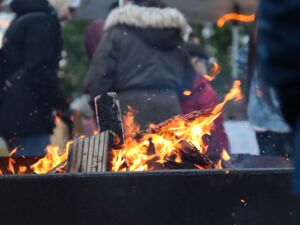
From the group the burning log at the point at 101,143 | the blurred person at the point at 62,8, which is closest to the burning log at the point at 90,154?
the burning log at the point at 101,143

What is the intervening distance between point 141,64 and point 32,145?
3.18 ft

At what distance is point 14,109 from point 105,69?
28.8 inches

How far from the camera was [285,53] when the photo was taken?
167 centimetres

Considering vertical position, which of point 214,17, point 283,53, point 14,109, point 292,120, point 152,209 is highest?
point 283,53

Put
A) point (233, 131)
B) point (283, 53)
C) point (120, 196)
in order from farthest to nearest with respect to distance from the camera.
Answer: point (233, 131), point (120, 196), point (283, 53)

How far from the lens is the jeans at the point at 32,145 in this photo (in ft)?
18.1

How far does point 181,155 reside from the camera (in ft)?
13.5

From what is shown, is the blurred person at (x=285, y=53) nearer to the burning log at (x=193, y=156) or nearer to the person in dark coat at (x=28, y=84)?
the burning log at (x=193, y=156)

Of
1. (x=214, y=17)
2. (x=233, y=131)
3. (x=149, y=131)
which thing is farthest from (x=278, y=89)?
(x=214, y=17)

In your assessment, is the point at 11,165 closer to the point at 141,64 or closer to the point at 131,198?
the point at 131,198

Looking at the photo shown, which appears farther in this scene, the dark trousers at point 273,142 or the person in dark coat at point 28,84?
the dark trousers at point 273,142

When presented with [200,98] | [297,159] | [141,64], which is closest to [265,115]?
[200,98]

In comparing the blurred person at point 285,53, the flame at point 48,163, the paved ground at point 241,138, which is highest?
the blurred person at point 285,53

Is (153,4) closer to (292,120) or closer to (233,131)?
(233,131)
